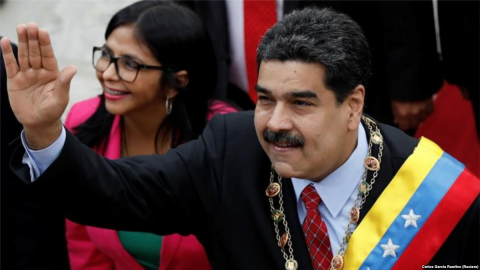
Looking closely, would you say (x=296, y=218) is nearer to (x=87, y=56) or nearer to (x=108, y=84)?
(x=108, y=84)

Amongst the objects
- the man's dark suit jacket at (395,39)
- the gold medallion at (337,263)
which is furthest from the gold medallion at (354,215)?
the man's dark suit jacket at (395,39)

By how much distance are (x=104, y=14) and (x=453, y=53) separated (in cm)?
267

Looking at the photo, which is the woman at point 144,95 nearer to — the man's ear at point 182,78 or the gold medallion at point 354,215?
the man's ear at point 182,78

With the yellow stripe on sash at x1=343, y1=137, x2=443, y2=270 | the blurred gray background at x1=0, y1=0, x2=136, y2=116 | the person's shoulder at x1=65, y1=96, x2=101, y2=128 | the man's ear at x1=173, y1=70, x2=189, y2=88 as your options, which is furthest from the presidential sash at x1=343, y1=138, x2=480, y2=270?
the blurred gray background at x1=0, y1=0, x2=136, y2=116

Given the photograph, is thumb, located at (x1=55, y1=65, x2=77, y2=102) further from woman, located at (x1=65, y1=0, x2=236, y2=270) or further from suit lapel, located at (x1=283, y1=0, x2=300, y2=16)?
suit lapel, located at (x1=283, y1=0, x2=300, y2=16)

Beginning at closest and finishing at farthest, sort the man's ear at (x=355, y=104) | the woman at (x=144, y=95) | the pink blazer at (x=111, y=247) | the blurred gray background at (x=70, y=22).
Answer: the man's ear at (x=355, y=104) → the pink blazer at (x=111, y=247) → the woman at (x=144, y=95) → the blurred gray background at (x=70, y=22)

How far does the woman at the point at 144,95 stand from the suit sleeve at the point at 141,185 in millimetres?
704

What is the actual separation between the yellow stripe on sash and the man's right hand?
3.10ft

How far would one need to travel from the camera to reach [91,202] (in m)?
2.57

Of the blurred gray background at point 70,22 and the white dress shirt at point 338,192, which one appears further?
the blurred gray background at point 70,22

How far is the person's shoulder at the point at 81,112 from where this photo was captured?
370 centimetres

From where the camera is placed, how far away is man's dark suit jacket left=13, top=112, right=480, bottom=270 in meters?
2.62

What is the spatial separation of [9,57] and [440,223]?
4.27 feet

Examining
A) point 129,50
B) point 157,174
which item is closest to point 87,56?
point 129,50
